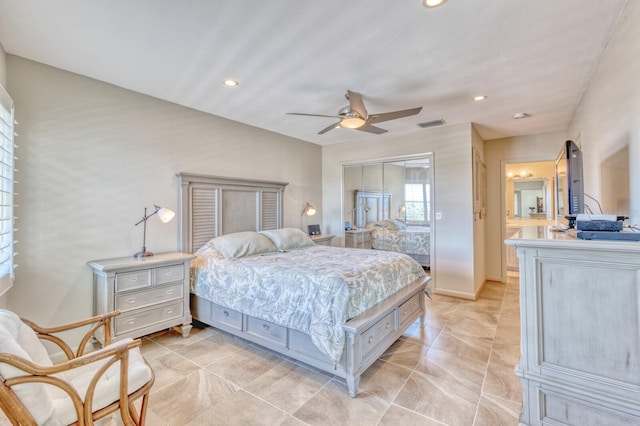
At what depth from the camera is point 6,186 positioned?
7.32 ft

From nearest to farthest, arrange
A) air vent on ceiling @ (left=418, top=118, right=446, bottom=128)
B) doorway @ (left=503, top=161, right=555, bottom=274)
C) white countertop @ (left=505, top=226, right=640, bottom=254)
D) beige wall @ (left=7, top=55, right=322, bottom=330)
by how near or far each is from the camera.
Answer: white countertop @ (left=505, top=226, right=640, bottom=254)
beige wall @ (left=7, top=55, right=322, bottom=330)
air vent on ceiling @ (left=418, top=118, right=446, bottom=128)
doorway @ (left=503, top=161, right=555, bottom=274)

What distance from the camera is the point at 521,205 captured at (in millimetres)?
7129

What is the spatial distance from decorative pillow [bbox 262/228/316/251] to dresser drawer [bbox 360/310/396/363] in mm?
1758

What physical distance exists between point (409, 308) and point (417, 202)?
7.36 feet

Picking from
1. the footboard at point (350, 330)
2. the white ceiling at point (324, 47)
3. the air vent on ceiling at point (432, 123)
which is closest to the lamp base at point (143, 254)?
the footboard at point (350, 330)

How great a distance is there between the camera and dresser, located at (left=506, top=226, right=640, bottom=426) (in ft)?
4.51

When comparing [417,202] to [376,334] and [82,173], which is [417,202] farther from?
[82,173]

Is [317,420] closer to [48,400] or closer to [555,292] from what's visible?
[48,400]

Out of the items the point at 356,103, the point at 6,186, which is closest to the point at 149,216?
the point at 6,186

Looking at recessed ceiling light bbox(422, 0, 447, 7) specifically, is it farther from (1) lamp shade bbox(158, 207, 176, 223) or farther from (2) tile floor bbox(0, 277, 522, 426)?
(1) lamp shade bbox(158, 207, 176, 223)

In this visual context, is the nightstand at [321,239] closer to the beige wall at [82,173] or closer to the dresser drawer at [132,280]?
the beige wall at [82,173]

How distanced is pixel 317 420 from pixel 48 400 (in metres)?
1.45

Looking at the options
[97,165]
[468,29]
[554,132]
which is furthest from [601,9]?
[97,165]

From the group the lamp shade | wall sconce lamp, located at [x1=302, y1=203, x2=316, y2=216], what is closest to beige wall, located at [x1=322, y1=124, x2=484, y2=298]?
wall sconce lamp, located at [x1=302, y1=203, x2=316, y2=216]
